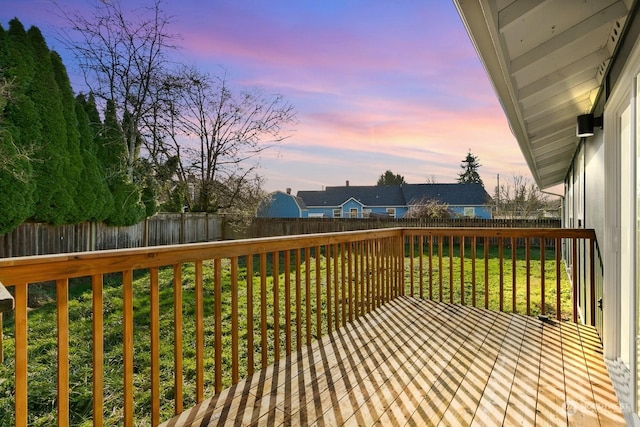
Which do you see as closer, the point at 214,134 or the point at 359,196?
the point at 214,134

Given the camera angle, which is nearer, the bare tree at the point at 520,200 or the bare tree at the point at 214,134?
the bare tree at the point at 214,134

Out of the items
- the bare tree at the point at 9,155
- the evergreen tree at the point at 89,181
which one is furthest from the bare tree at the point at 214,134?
the bare tree at the point at 9,155

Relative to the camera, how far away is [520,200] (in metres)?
20.0

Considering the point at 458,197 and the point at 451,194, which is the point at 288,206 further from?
the point at 458,197

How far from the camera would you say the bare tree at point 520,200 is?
19.4 meters

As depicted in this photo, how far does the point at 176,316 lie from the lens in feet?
6.34

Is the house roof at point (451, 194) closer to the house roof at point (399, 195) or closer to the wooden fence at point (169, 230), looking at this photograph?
the house roof at point (399, 195)

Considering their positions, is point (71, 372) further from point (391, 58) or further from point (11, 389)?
point (391, 58)

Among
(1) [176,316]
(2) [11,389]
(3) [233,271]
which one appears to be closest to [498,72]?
(3) [233,271]

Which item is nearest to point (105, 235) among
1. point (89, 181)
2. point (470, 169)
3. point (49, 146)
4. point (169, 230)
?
point (89, 181)

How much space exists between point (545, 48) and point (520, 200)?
19966 mm

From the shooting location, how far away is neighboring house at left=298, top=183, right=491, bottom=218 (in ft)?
82.4

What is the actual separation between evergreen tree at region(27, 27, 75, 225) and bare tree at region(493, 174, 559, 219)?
62.8 feet

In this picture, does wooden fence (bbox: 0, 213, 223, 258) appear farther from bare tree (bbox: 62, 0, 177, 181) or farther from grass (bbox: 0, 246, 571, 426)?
bare tree (bbox: 62, 0, 177, 181)
